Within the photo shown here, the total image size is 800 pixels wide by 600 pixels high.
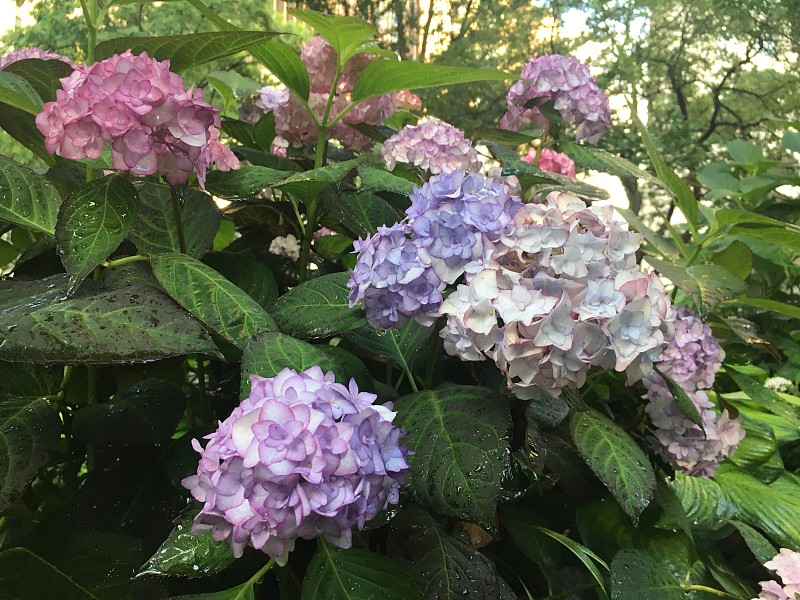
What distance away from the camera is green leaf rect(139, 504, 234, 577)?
330mm

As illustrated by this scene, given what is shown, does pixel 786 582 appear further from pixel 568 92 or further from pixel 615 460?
pixel 568 92

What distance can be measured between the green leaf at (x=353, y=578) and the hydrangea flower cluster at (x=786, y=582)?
0.29 m

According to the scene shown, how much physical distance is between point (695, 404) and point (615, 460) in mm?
228

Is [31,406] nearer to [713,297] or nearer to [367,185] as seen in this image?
[367,185]

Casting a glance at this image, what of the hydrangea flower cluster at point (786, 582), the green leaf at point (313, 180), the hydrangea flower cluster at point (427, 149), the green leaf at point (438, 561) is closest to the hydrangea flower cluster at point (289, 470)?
the green leaf at point (438, 561)

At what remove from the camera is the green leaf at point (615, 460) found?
16.5 inches

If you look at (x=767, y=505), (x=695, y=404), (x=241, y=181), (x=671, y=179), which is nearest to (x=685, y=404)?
(x=695, y=404)

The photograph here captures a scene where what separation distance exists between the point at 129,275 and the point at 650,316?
379mm

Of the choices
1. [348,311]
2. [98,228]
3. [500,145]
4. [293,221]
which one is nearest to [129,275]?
[98,228]

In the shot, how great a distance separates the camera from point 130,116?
17.0 inches

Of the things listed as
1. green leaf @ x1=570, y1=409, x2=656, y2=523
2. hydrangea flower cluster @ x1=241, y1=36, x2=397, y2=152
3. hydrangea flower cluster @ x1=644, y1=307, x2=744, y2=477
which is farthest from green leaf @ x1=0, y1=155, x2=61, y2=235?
hydrangea flower cluster @ x1=644, y1=307, x2=744, y2=477

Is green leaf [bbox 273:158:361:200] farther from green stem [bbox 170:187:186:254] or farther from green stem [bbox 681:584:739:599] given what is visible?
green stem [bbox 681:584:739:599]

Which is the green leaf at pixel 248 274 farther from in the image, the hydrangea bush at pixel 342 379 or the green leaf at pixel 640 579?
the green leaf at pixel 640 579

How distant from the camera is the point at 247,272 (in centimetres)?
60
